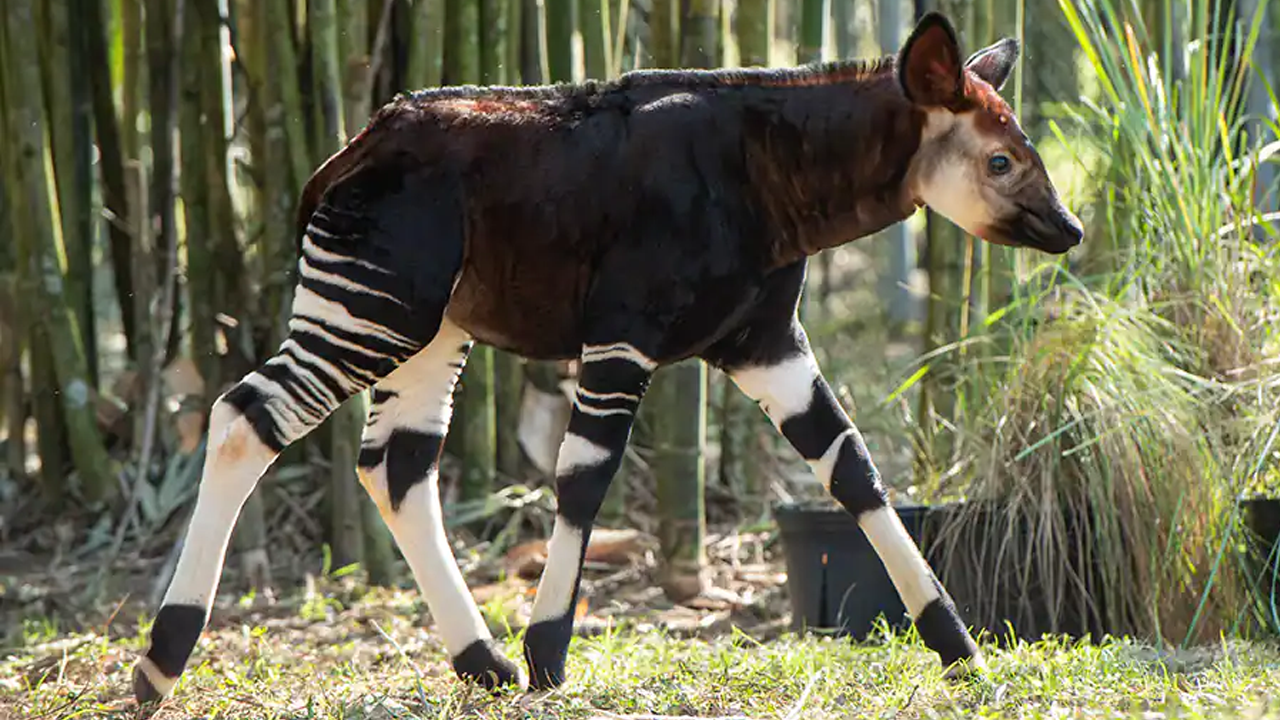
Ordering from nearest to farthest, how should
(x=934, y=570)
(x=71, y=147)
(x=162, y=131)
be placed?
1. (x=934, y=570)
2. (x=71, y=147)
3. (x=162, y=131)

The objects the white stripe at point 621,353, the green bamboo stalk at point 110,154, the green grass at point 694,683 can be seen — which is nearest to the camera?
the green grass at point 694,683

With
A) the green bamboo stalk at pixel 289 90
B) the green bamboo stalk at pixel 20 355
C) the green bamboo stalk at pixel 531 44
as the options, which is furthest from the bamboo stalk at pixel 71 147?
the green bamboo stalk at pixel 531 44

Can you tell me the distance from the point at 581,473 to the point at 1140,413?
1.36 m

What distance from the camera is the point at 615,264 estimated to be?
2.79 metres

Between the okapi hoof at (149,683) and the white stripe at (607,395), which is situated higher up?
the white stripe at (607,395)

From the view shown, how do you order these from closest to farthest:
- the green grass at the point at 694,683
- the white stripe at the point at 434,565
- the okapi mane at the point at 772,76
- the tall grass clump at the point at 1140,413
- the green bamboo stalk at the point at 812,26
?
the green grass at the point at 694,683 → the okapi mane at the point at 772,76 → the white stripe at the point at 434,565 → the tall grass clump at the point at 1140,413 → the green bamboo stalk at the point at 812,26

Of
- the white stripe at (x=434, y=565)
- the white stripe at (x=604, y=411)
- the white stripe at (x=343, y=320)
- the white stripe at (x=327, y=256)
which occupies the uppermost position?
the white stripe at (x=327, y=256)

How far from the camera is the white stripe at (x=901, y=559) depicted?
2.90 m

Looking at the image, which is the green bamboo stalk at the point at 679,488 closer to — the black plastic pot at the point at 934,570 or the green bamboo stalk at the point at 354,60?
the black plastic pot at the point at 934,570

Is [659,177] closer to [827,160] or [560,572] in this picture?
[827,160]

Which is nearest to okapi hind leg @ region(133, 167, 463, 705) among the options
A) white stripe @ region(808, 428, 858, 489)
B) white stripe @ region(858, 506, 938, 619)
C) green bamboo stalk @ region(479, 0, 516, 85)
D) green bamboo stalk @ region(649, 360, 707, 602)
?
white stripe @ region(808, 428, 858, 489)

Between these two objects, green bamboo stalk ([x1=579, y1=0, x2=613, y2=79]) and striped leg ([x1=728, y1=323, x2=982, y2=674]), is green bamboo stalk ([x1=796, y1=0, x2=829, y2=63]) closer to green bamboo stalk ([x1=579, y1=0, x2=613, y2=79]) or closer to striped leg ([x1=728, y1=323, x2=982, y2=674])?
green bamboo stalk ([x1=579, y1=0, x2=613, y2=79])

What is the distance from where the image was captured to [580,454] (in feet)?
9.25

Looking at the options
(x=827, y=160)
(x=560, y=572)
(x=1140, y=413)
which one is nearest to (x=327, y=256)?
(x=560, y=572)
